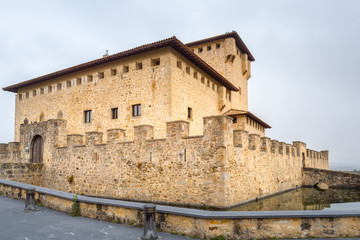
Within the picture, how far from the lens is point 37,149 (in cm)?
1803

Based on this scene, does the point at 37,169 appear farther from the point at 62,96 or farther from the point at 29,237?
the point at 29,237

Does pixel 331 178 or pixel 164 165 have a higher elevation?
pixel 164 165

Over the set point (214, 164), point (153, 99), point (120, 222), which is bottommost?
point (120, 222)

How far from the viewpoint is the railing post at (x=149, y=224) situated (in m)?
6.06

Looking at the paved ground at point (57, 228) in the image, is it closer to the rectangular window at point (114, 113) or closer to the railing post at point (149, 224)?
the railing post at point (149, 224)

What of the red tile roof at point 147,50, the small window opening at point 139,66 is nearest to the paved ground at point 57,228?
the red tile roof at point 147,50

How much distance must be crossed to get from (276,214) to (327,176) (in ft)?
59.9

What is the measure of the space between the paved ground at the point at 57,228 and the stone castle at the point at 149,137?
187 inches

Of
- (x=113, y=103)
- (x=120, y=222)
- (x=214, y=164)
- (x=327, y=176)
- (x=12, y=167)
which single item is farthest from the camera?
(x=327, y=176)

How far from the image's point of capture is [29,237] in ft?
19.9

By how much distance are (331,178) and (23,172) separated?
21256mm

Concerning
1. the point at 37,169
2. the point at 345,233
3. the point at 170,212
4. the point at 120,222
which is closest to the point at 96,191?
the point at 37,169

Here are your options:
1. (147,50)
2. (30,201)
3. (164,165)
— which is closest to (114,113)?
(147,50)

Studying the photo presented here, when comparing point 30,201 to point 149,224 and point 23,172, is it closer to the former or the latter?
point 149,224
